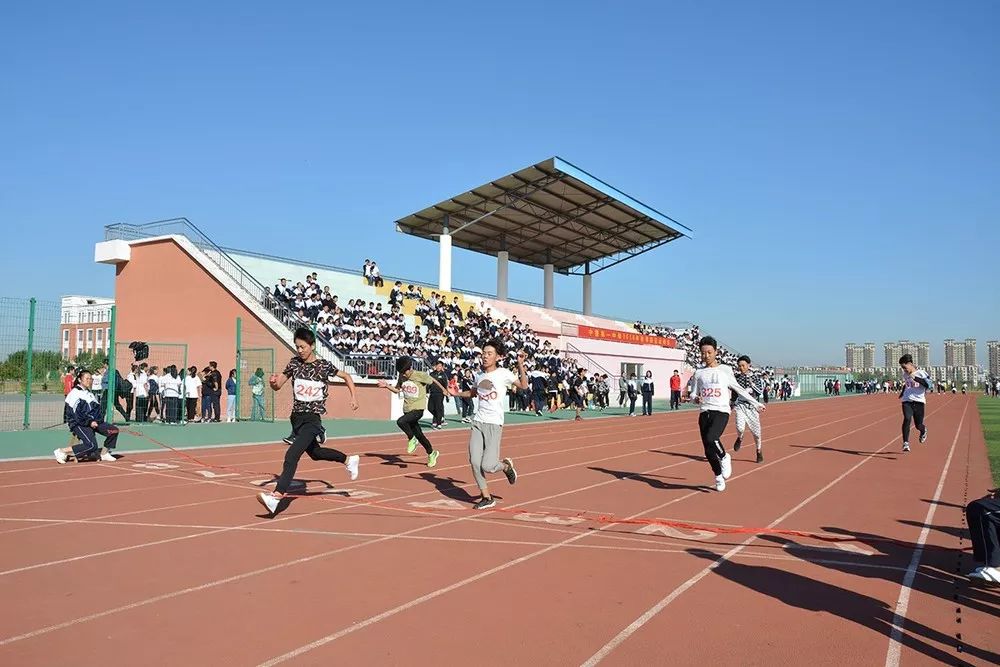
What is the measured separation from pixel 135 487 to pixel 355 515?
3760 mm

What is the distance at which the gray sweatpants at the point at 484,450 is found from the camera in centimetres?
782

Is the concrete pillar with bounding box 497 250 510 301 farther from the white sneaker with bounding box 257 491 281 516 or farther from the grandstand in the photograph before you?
the white sneaker with bounding box 257 491 281 516

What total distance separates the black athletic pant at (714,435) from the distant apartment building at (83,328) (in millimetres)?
15383

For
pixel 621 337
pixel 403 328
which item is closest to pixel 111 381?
pixel 403 328

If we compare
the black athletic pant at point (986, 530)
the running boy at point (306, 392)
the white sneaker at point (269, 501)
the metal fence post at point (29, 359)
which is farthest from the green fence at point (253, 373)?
the black athletic pant at point (986, 530)

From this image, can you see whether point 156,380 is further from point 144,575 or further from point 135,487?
point 144,575

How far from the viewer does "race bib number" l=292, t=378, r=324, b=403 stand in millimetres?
7793

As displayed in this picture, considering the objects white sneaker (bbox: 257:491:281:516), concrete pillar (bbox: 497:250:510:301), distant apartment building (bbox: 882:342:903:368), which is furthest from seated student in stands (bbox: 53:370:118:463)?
distant apartment building (bbox: 882:342:903:368)

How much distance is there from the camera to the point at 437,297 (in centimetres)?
3422

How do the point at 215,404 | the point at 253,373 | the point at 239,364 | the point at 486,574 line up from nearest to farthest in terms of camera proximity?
the point at 486,574 < the point at 215,404 < the point at 239,364 < the point at 253,373

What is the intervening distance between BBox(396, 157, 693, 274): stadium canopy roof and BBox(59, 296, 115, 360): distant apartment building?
21.8m

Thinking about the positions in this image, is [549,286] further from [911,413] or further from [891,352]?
[891,352]

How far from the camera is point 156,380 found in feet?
66.7

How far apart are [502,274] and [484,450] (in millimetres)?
37611
